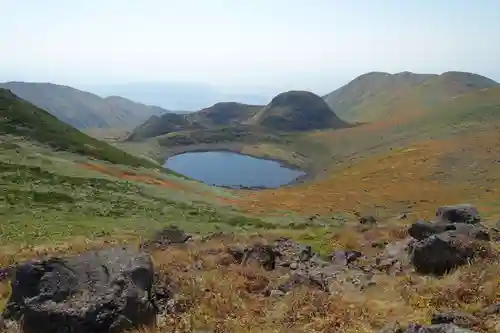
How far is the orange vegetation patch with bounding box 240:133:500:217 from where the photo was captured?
224ft

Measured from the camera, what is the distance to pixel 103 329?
10.8m

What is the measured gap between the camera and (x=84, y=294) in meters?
11.4

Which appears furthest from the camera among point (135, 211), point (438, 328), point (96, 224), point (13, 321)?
point (135, 211)

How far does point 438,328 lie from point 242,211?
4643 cm

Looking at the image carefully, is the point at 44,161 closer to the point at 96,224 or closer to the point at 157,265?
the point at 96,224

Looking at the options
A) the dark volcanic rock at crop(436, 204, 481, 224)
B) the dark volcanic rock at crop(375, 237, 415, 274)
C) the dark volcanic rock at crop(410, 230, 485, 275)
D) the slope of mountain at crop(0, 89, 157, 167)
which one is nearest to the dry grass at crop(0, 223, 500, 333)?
the dark volcanic rock at crop(410, 230, 485, 275)

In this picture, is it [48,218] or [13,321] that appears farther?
[48,218]

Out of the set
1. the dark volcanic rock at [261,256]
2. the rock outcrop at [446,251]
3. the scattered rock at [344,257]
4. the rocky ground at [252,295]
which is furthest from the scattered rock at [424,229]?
the dark volcanic rock at [261,256]

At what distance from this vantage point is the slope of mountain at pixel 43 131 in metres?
76.4

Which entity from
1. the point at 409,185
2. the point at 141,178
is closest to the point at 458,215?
the point at 141,178

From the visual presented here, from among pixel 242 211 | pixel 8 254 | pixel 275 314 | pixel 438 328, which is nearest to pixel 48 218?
pixel 8 254

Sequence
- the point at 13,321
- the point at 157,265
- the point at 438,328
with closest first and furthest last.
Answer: the point at 438,328 → the point at 13,321 → the point at 157,265

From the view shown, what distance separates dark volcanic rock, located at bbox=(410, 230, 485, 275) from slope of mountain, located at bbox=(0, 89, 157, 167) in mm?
68865

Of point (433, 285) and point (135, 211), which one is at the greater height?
point (433, 285)
